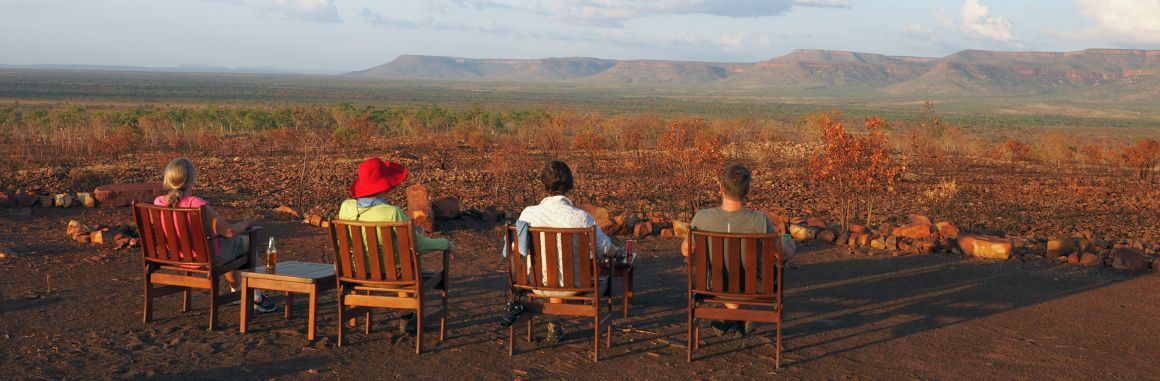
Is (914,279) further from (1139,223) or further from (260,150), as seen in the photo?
(260,150)

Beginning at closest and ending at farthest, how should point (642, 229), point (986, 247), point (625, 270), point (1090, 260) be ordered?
point (625, 270), point (1090, 260), point (986, 247), point (642, 229)

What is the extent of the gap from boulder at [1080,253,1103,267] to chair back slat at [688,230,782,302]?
512cm

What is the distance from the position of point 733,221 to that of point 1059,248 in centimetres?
526

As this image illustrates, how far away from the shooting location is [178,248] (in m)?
6.39

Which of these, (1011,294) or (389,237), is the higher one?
(389,237)

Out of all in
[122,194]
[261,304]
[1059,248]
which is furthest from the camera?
[122,194]

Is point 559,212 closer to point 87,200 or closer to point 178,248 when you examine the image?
point 178,248

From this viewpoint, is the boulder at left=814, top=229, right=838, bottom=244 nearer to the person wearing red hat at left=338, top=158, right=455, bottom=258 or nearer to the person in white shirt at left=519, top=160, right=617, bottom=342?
the person in white shirt at left=519, top=160, right=617, bottom=342

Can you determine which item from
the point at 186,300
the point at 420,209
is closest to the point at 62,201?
the point at 420,209

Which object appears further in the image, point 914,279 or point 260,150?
point 260,150

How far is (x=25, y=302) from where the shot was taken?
7113mm

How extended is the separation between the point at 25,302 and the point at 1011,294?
810 centimetres

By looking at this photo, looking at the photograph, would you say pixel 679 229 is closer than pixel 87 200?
Yes

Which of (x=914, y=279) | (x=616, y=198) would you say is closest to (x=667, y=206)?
(x=616, y=198)
